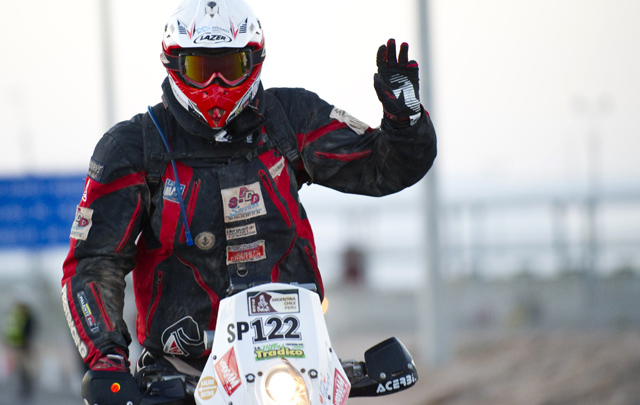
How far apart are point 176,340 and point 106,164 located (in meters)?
0.72

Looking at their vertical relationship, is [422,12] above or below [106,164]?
above

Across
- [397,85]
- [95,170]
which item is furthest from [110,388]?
[397,85]

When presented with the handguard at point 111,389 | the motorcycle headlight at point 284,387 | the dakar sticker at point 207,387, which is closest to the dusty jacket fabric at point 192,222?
the handguard at point 111,389

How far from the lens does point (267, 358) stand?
2828 millimetres

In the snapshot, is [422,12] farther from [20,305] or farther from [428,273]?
[20,305]

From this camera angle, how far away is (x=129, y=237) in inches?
143

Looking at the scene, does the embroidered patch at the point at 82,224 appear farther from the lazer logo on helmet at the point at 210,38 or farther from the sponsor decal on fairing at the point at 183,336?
the lazer logo on helmet at the point at 210,38

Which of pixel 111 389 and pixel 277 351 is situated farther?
pixel 111 389

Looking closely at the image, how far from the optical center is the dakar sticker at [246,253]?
144 inches

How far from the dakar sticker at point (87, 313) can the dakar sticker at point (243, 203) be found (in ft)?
1.96

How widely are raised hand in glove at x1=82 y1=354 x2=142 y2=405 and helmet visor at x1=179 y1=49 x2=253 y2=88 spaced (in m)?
1.17

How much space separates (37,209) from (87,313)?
48.9 feet

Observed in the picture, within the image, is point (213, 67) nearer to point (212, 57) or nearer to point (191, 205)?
point (212, 57)

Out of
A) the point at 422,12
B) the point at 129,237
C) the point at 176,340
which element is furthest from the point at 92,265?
the point at 422,12
